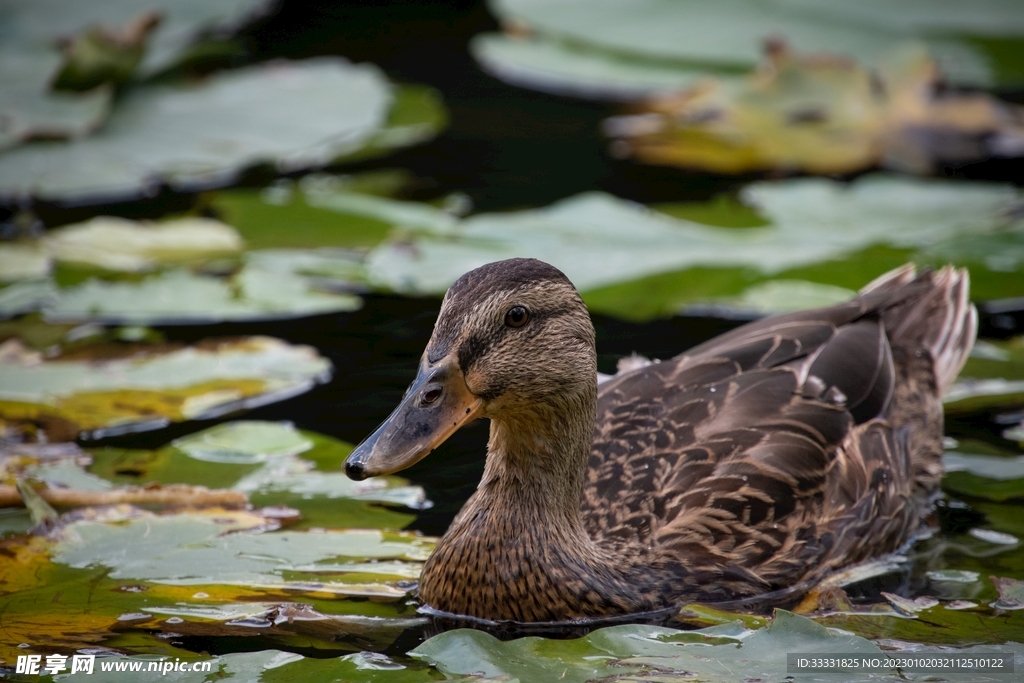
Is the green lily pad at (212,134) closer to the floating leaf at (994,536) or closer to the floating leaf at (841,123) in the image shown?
the floating leaf at (841,123)

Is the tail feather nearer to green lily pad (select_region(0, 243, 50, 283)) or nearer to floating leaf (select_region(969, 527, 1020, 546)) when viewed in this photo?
floating leaf (select_region(969, 527, 1020, 546))

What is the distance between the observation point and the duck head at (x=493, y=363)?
378 centimetres

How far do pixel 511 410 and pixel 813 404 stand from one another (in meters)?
1.36

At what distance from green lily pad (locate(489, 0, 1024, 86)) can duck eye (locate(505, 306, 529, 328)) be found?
18.1ft

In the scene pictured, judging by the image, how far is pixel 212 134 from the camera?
785 centimetres

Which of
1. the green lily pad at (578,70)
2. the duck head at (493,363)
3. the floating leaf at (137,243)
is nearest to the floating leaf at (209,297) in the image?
the floating leaf at (137,243)

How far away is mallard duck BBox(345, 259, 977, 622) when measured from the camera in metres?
3.96

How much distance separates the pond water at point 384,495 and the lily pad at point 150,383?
0.07 meters

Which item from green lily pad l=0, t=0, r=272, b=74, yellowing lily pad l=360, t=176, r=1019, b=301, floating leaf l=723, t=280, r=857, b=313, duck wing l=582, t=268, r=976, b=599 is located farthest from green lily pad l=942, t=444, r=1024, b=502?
green lily pad l=0, t=0, r=272, b=74

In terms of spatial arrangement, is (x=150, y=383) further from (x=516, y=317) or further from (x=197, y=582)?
(x=516, y=317)

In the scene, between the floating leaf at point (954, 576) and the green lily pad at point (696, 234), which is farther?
the green lily pad at point (696, 234)

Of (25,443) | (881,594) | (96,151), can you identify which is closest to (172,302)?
(25,443)

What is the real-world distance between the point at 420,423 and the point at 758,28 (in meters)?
6.36

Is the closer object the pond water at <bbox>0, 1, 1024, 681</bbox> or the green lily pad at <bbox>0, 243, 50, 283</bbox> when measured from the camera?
the pond water at <bbox>0, 1, 1024, 681</bbox>
